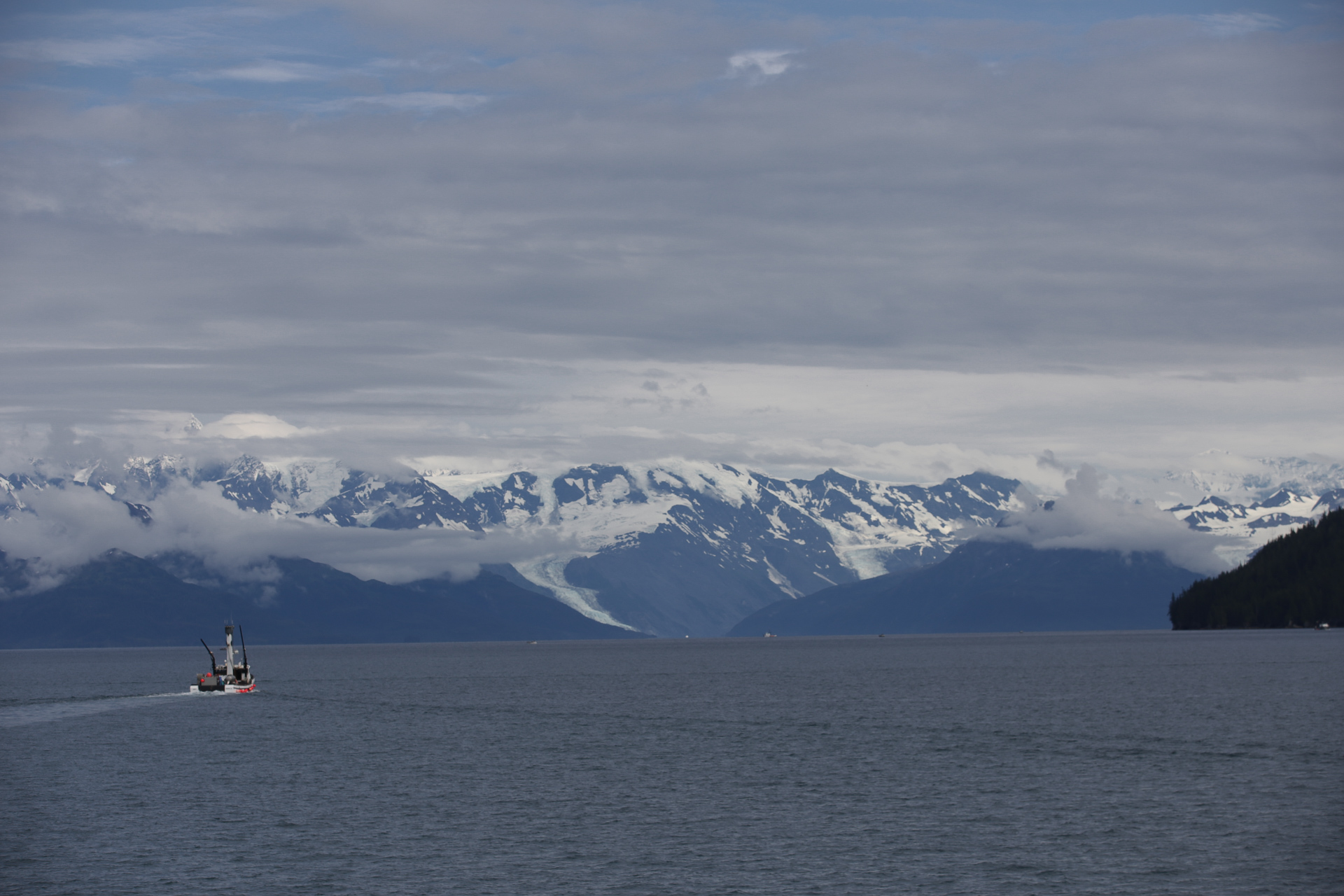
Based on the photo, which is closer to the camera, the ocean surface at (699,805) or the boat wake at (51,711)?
the ocean surface at (699,805)

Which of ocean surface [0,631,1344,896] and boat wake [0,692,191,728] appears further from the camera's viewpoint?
boat wake [0,692,191,728]

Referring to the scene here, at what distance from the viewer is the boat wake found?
164000mm

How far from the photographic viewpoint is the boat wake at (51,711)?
16400 cm

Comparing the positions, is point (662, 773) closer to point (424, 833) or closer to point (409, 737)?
point (424, 833)

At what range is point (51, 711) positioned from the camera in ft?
591

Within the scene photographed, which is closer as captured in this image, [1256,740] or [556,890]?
[556,890]

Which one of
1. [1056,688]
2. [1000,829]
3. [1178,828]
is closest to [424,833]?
[1000,829]

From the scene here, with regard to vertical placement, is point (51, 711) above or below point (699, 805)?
above

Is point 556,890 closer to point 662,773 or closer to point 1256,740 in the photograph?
point 662,773

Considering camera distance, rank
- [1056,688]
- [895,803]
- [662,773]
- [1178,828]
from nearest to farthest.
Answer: [1178,828] → [895,803] → [662,773] → [1056,688]

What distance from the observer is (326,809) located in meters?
87.9

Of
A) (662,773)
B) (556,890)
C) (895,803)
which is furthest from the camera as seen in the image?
(662,773)

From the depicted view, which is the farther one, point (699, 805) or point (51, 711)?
point (51, 711)

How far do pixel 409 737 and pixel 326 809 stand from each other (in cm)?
4834
